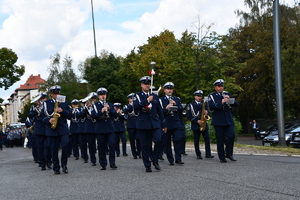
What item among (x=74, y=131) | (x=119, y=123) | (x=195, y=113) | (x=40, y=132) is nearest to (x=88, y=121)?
(x=40, y=132)

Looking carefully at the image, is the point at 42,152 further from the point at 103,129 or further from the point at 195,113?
the point at 195,113

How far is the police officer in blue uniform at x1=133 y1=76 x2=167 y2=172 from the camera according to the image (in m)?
10.7

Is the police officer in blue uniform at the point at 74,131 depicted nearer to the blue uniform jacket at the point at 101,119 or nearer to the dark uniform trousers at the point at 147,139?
the blue uniform jacket at the point at 101,119

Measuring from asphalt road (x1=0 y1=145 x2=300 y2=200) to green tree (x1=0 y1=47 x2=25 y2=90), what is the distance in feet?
153

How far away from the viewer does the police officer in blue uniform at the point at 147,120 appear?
10.7 meters

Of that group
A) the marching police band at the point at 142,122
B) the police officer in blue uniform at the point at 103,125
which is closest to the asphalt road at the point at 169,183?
the police officer in blue uniform at the point at 103,125

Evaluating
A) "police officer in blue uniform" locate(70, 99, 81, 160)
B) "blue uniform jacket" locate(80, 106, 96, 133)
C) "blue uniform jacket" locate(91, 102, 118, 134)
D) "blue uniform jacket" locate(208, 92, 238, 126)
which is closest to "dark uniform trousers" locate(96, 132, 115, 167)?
"blue uniform jacket" locate(91, 102, 118, 134)

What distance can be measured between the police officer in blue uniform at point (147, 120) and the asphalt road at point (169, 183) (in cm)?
52

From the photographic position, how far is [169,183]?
869 cm

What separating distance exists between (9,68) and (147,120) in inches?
1947

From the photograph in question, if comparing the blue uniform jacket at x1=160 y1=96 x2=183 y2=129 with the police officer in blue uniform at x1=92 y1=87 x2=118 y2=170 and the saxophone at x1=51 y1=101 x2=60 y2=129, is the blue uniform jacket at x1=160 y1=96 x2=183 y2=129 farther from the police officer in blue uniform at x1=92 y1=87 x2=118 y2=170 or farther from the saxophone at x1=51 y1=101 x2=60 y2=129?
the saxophone at x1=51 y1=101 x2=60 y2=129

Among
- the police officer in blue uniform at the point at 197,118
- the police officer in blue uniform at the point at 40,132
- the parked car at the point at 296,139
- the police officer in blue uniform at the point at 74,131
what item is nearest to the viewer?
the police officer in blue uniform at the point at 40,132

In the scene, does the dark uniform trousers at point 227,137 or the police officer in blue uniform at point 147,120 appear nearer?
the police officer in blue uniform at point 147,120

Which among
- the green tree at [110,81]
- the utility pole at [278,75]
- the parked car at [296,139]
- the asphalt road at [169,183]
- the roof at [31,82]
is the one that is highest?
the roof at [31,82]
